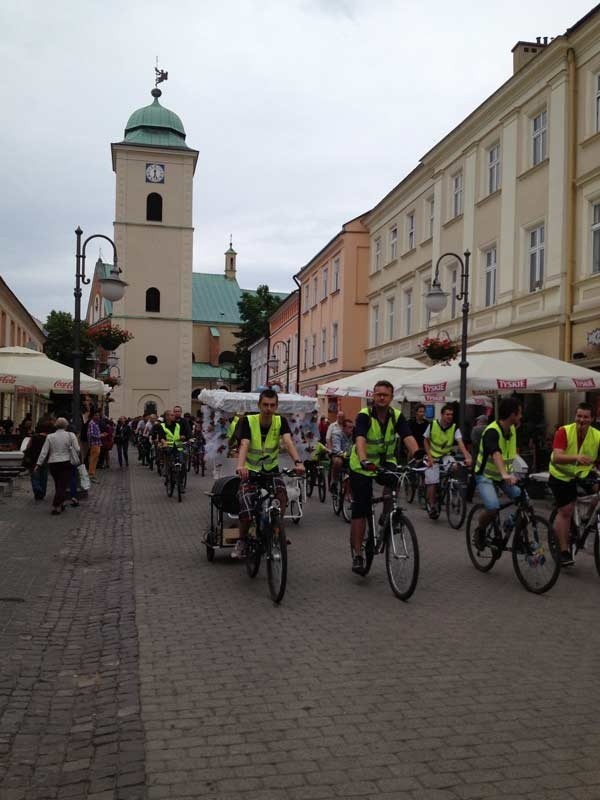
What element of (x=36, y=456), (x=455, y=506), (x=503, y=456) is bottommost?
(x=455, y=506)

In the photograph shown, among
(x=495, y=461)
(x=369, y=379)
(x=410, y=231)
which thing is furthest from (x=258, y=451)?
(x=410, y=231)

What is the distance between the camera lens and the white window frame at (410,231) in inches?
1265

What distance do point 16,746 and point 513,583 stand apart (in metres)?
5.37

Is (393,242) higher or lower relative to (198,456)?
higher

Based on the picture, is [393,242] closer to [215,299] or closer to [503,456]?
[503,456]

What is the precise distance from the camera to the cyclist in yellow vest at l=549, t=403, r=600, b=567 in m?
8.43

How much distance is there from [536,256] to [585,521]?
14.5 meters

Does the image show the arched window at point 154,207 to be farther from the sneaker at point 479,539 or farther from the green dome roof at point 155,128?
the sneaker at point 479,539

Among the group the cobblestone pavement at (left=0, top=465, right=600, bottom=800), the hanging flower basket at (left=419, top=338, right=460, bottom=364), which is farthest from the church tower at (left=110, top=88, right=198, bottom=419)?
the cobblestone pavement at (left=0, top=465, right=600, bottom=800)

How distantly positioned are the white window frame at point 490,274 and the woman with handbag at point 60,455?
14251mm

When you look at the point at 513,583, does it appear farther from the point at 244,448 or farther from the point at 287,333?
the point at 287,333

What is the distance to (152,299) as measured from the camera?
62938 millimetres

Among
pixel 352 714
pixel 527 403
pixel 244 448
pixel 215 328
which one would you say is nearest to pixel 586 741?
pixel 352 714

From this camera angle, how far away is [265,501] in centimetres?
769
